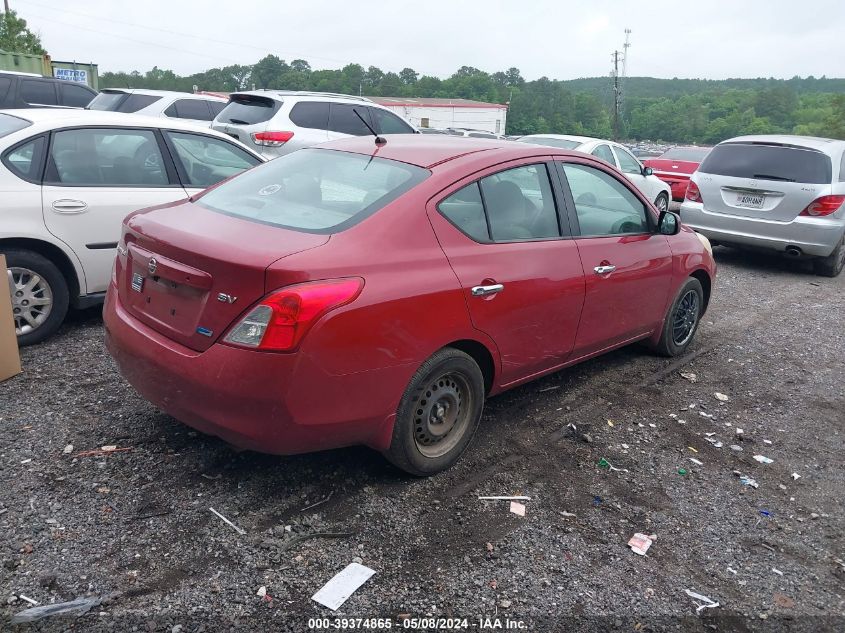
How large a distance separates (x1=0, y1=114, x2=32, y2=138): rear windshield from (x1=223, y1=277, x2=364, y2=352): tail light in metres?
3.27

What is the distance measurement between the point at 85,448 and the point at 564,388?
3.12 meters

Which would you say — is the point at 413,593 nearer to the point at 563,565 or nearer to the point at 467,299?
the point at 563,565

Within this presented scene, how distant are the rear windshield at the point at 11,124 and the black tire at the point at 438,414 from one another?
370 centimetres

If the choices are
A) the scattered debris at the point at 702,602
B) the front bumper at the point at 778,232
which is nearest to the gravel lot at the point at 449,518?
the scattered debris at the point at 702,602

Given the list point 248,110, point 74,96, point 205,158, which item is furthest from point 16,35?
point 205,158

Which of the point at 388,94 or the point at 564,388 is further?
the point at 388,94

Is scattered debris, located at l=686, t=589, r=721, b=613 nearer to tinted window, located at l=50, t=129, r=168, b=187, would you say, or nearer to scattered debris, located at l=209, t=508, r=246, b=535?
Answer: scattered debris, located at l=209, t=508, r=246, b=535

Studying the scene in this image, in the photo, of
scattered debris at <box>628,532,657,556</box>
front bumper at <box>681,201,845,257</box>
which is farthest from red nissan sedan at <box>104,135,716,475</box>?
→ front bumper at <box>681,201,845,257</box>

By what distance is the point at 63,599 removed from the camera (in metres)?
2.71

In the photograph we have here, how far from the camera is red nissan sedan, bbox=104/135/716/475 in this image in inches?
119

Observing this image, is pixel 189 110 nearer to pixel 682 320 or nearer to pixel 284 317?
pixel 682 320

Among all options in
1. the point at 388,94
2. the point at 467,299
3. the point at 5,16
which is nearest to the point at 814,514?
the point at 467,299

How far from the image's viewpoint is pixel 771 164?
30.7 ft

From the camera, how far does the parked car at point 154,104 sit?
44.0 feet
